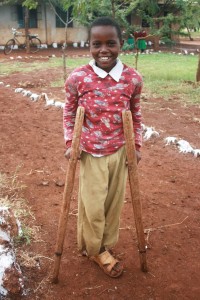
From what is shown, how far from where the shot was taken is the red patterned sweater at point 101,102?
2.15 metres

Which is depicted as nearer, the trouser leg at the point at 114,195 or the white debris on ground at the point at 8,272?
the white debris on ground at the point at 8,272

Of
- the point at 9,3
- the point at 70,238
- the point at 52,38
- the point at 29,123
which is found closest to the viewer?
the point at 70,238

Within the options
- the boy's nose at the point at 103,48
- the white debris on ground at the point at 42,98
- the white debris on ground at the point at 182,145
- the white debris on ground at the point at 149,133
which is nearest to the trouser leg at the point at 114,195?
the boy's nose at the point at 103,48

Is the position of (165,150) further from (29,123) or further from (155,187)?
(29,123)

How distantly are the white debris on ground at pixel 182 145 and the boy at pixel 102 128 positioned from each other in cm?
263

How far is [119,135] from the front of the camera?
7.45 ft

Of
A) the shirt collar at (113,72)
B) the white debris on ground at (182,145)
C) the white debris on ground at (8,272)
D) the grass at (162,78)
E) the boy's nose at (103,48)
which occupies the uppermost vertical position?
the boy's nose at (103,48)

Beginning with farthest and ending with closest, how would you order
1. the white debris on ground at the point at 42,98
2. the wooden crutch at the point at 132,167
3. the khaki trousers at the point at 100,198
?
the white debris on ground at the point at 42,98, the khaki trousers at the point at 100,198, the wooden crutch at the point at 132,167

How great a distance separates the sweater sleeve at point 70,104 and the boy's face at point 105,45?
0.67 ft

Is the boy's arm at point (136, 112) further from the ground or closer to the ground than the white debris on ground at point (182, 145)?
further from the ground

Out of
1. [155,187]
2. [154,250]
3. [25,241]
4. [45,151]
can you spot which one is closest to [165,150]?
[155,187]

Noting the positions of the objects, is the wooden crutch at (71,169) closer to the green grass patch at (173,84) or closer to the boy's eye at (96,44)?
the boy's eye at (96,44)

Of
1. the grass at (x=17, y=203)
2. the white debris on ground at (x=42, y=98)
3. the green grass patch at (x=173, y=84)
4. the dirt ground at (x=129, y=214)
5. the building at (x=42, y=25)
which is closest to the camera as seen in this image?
the dirt ground at (x=129, y=214)

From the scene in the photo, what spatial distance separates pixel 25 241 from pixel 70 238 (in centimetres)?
39
